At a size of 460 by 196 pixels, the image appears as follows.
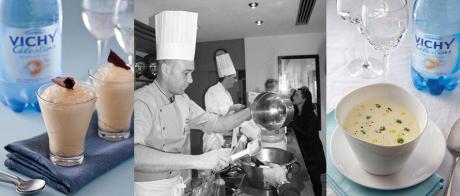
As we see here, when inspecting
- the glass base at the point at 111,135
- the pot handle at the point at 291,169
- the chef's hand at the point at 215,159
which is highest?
the glass base at the point at 111,135

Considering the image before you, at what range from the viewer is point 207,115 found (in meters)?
1.02

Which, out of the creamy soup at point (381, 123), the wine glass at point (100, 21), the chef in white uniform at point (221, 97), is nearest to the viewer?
the creamy soup at point (381, 123)

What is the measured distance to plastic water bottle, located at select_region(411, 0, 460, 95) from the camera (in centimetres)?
96

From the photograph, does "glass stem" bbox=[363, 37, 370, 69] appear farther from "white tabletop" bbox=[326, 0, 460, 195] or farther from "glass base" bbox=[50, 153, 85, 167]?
"glass base" bbox=[50, 153, 85, 167]

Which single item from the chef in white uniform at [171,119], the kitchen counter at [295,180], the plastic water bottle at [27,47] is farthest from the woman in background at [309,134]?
the plastic water bottle at [27,47]

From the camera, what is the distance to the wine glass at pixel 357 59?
38.9 inches

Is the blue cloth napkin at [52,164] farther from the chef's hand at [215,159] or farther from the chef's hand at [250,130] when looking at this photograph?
the chef's hand at [250,130]

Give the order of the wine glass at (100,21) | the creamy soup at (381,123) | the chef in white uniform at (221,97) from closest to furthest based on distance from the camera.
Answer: the creamy soup at (381,123)
the chef in white uniform at (221,97)
the wine glass at (100,21)

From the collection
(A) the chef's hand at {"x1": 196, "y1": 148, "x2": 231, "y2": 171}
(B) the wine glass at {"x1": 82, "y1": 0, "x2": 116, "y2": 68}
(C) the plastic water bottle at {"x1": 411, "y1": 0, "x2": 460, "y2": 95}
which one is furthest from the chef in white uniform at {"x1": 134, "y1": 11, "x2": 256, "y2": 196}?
(C) the plastic water bottle at {"x1": 411, "y1": 0, "x2": 460, "y2": 95}

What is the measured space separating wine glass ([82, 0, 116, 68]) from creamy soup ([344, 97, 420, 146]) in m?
0.72

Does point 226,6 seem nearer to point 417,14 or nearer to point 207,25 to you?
point 207,25

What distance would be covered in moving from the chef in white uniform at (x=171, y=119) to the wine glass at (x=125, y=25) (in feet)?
0.42

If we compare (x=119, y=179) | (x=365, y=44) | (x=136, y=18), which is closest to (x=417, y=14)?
(x=365, y=44)

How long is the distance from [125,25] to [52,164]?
0.43 m
